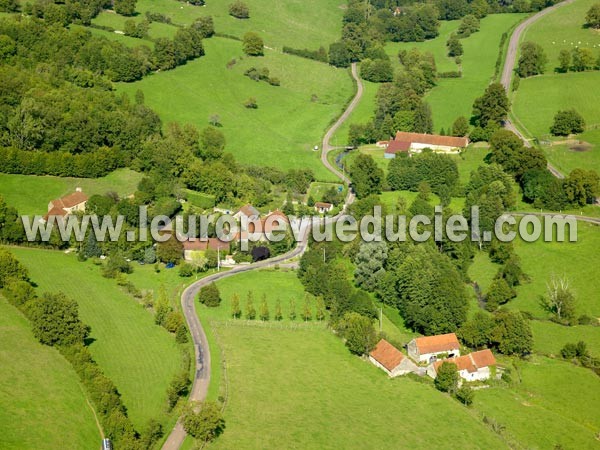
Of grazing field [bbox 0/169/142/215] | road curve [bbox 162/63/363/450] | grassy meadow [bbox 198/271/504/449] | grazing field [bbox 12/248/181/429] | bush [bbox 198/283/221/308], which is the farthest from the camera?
grazing field [bbox 0/169/142/215]

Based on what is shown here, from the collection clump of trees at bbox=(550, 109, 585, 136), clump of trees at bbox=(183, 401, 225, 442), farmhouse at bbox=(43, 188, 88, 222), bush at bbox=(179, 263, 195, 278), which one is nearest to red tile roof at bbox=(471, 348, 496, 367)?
clump of trees at bbox=(183, 401, 225, 442)

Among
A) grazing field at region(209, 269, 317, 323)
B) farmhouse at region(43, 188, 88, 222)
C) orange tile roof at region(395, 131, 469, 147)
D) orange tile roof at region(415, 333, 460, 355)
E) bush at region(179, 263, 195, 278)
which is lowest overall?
orange tile roof at region(415, 333, 460, 355)

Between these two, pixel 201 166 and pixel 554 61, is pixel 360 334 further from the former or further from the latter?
pixel 554 61

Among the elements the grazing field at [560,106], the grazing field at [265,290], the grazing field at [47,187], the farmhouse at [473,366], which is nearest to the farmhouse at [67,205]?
the grazing field at [47,187]

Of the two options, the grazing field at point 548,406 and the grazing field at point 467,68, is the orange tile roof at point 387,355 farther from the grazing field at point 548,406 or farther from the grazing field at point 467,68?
the grazing field at point 467,68

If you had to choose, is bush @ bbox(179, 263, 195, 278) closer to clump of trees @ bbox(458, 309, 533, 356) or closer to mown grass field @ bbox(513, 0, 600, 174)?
clump of trees @ bbox(458, 309, 533, 356)

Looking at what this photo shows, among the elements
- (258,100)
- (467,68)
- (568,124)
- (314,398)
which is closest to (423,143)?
(568,124)

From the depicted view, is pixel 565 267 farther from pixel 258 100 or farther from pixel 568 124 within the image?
pixel 258 100
